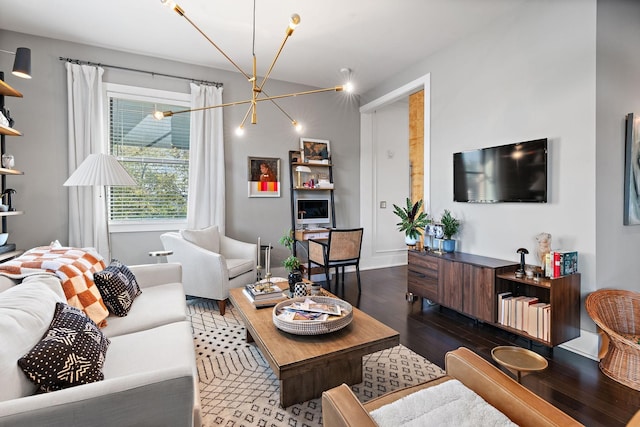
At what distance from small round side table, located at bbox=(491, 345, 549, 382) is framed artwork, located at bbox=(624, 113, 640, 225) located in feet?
6.91

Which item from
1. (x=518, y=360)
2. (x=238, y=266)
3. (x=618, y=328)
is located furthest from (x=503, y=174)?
(x=238, y=266)

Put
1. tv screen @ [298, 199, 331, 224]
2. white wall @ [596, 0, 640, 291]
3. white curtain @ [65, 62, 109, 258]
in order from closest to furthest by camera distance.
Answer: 1. white wall @ [596, 0, 640, 291]
2. white curtain @ [65, 62, 109, 258]
3. tv screen @ [298, 199, 331, 224]

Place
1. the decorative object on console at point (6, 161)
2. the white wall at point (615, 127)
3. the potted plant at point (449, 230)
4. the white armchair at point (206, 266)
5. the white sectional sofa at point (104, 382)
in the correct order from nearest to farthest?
the white sectional sofa at point (104, 382) → the white wall at point (615, 127) → the decorative object on console at point (6, 161) → the white armchair at point (206, 266) → the potted plant at point (449, 230)

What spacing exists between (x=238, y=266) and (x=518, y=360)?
9.33 ft

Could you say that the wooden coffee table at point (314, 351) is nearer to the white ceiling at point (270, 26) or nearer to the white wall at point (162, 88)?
the white wall at point (162, 88)

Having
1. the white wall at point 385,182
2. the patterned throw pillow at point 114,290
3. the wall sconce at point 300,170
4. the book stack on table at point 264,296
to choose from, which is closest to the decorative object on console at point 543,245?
the book stack on table at point 264,296

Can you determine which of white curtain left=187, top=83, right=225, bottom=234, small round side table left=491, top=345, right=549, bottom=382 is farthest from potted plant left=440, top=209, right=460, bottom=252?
white curtain left=187, top=83, right=225, bottom=234

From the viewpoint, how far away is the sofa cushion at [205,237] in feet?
12.2

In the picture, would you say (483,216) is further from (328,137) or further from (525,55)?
(328,137)

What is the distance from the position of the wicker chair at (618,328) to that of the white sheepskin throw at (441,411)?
1.67 meters

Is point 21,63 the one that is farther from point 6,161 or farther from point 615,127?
point 615,127

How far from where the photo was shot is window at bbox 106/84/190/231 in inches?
156

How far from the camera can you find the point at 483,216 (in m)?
3.30

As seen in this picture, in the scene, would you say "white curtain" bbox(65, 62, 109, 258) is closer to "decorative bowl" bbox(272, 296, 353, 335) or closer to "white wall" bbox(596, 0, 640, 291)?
"decorative bowl" bbox(272, 296, 353, 335)
